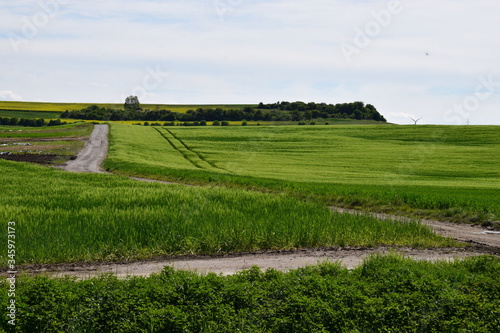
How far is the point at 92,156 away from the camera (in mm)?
62094

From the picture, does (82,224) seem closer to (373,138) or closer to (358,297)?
(358,297)

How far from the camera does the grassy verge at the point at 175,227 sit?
14852 mm

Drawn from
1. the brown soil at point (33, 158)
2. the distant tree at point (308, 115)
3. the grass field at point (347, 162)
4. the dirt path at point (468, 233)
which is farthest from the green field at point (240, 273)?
the distant tree at point (308, 115)

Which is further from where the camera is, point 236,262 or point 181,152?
point 181,152

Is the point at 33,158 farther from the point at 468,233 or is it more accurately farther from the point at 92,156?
the point at 468,233

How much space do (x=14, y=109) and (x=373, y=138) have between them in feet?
422

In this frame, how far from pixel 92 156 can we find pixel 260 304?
2222 inches

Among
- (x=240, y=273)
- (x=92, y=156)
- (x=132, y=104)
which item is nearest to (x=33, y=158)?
(x=92, y=156)

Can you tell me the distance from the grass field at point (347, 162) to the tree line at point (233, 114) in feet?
148

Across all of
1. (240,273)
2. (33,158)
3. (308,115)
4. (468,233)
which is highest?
(308,115)

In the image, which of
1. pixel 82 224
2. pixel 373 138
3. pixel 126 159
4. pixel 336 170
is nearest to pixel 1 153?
pixel 126 159

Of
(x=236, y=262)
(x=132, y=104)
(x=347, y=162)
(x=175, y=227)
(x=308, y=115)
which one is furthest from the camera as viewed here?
(x=132, y=104)

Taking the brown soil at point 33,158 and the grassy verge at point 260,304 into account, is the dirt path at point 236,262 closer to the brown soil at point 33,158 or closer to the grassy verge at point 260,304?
the grassy verge at point 260,304

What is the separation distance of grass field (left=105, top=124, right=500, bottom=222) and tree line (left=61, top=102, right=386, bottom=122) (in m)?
45.0
